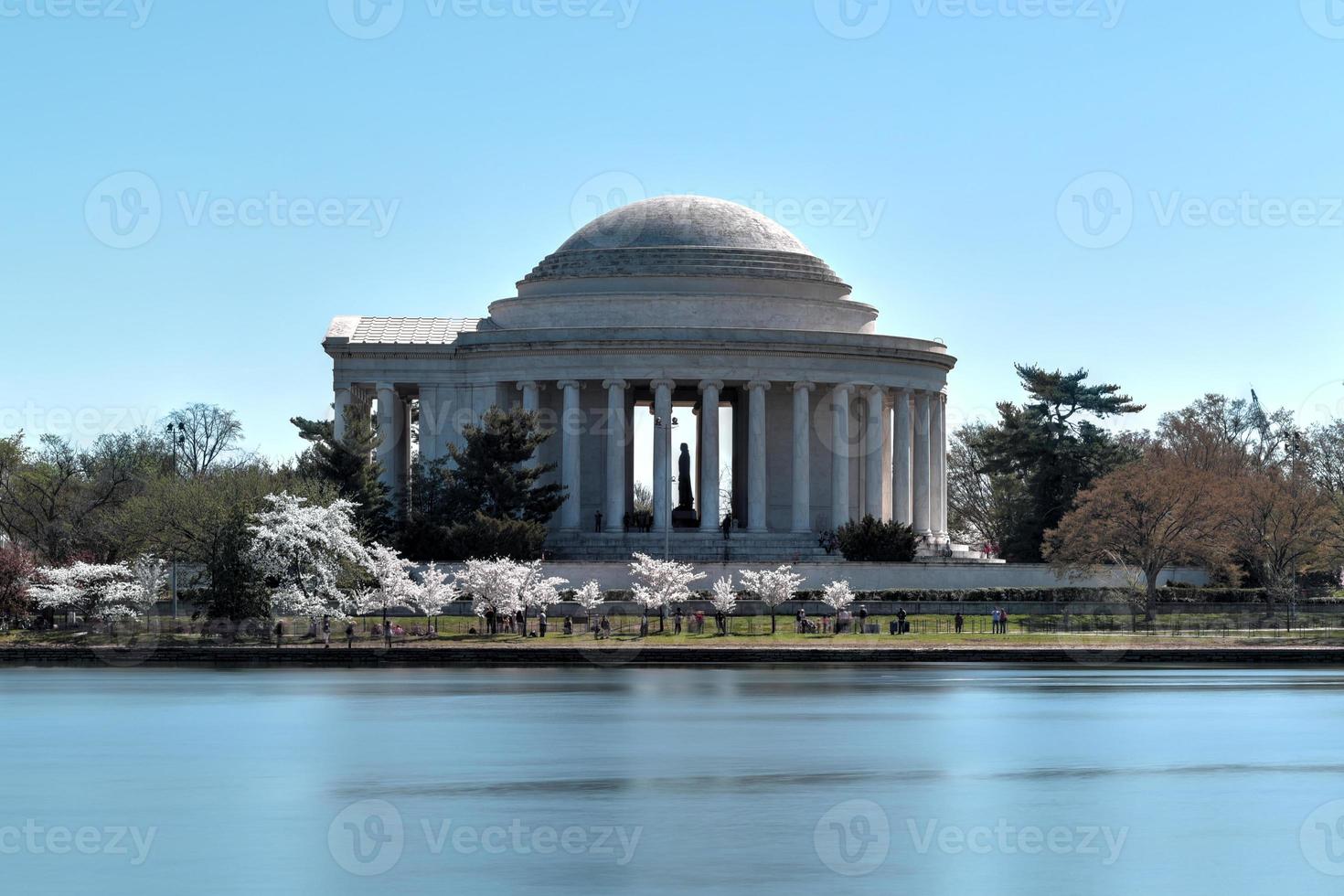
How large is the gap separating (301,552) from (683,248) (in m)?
35.6

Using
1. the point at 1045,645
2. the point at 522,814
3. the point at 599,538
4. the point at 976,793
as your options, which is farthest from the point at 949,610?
the point at 522,814

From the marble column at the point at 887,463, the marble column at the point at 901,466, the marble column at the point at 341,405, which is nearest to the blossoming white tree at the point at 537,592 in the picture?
the marble column at the point at 341,405

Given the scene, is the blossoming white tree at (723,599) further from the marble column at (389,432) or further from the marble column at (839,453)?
the marble column at (389,432)

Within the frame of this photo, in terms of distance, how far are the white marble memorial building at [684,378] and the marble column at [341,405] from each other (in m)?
0.15

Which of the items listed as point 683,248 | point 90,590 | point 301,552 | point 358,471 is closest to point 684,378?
point 683,248

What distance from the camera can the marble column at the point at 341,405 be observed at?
354 ft

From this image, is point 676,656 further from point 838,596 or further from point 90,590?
point 90,590

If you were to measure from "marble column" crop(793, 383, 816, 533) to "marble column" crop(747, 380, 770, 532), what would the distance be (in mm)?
1700

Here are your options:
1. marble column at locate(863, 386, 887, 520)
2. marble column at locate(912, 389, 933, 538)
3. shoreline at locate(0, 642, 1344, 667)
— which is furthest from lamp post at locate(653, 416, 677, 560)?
shoreline at locate(0, 642, 1344, 667)

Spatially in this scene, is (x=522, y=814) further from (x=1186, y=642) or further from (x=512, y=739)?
(x=1186, y=642)

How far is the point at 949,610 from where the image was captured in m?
92.1

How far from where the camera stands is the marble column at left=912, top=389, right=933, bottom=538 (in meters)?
114

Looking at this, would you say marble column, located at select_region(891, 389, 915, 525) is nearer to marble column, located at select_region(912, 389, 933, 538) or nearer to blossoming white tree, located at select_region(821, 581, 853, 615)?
marble column, located at select_region(912, 389, 933, 538)

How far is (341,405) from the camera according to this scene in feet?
360
